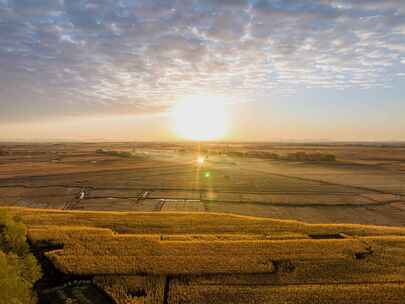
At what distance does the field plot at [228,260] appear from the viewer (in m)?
18.7

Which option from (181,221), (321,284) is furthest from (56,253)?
(321,284)

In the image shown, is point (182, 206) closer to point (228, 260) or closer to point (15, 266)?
point (228, 260)

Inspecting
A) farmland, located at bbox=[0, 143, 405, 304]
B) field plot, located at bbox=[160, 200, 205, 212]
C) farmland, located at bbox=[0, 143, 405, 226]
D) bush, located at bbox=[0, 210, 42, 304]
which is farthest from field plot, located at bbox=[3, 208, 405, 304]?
farmland, located at bbox=[0, 143, 405, 226]

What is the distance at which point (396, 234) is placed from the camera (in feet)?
97.4

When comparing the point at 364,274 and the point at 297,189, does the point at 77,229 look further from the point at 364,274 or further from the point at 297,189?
the point at 297,189

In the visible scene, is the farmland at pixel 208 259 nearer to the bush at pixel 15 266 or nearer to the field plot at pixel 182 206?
the bush at pixel 15 266

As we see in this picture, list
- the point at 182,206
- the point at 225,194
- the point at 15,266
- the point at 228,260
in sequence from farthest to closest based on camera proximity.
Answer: the point at 225,194 < the point at 182,206 < the point at 228,260 < the point at 15,266

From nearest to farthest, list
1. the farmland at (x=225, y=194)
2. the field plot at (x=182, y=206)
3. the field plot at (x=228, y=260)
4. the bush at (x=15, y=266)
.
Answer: the bush at (x=15, y=266)
the field plot at (x=228, y=260)
the field plot at (x=182, y=206)
the farmland at (x=225, y=194)

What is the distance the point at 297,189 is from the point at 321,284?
175ft

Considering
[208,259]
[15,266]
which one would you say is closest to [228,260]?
[208,259]

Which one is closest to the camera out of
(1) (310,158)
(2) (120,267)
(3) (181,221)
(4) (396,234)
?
(2) (120,267)

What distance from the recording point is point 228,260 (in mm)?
22422

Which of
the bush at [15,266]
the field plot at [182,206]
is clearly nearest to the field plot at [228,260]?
the bush at [15,266]

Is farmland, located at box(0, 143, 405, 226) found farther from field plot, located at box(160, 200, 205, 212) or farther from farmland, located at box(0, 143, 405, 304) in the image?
farmland, located at box(0, 143, 405, 304)
